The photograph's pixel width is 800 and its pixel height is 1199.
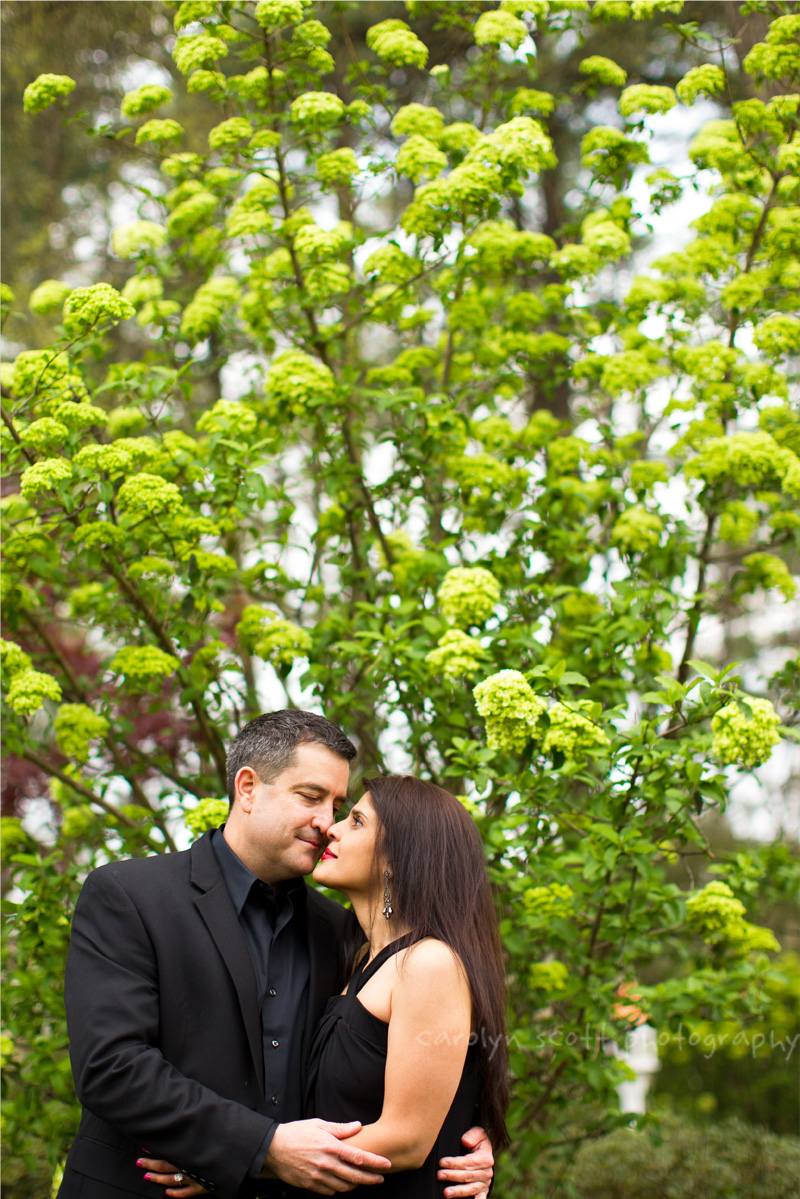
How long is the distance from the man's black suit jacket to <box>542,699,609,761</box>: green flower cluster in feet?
2.79

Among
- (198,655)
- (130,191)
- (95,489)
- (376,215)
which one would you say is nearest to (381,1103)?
(198,655)

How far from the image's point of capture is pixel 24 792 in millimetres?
5891

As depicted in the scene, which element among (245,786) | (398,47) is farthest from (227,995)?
(398,47)

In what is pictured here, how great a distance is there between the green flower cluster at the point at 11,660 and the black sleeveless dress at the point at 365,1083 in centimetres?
155

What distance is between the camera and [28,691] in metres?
3.02

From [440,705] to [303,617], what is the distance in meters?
1.19

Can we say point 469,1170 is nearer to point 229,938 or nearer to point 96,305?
point 229,938

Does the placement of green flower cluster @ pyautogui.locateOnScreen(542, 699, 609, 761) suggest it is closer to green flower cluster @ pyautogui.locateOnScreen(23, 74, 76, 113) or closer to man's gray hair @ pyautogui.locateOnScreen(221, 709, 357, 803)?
man's gray hair @ pyautogui.locateOnScreen(221, 709, 357, 803)

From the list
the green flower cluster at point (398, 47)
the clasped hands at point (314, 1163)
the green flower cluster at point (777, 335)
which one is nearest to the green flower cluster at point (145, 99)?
the green flower cluster at point (398, 47)

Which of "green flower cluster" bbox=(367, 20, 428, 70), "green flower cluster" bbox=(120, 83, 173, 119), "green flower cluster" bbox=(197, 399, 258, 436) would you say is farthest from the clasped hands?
"green flower cluster" bbox=(367, 20, 428, 70)

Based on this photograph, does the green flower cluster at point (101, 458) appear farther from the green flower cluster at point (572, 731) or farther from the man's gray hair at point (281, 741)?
the green flower cluster at point (572, 731)

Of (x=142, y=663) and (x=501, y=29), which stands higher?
(x=501, y=29)

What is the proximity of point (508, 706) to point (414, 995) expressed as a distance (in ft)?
2.53

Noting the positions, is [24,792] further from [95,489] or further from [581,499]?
[581,499]
